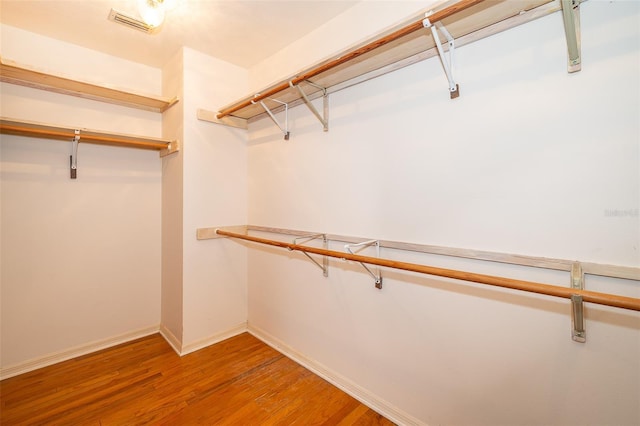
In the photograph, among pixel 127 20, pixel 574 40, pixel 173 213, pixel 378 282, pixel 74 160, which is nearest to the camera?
pixel 574 40

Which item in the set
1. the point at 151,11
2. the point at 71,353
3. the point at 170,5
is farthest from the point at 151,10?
the point at 71,353

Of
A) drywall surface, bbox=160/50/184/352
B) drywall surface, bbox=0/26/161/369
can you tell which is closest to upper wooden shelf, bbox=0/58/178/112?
drywall surface, bbox=0/26/161/369

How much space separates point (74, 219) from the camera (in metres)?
2.38

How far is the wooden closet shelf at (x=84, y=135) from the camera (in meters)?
1.93

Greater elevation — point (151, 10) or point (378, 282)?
point (151, 10)

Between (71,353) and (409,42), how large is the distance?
11.4ft

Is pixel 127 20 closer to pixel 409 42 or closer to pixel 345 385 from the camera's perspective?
pixel 409 42

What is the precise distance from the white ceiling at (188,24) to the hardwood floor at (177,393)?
265cm

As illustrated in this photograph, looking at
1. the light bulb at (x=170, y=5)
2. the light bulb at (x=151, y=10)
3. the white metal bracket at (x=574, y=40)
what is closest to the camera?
the white metal bracket at (x=574, y=40)

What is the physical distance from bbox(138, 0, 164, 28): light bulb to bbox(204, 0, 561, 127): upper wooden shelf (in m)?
0.70

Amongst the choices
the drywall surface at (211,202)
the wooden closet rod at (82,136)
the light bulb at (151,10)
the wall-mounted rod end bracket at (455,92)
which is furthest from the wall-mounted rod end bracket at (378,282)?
the wooden closet rod at (82,136)

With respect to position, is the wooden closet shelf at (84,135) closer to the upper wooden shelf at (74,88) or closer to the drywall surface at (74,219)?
the drywall surface at (74,219)

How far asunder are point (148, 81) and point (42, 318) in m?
2.27

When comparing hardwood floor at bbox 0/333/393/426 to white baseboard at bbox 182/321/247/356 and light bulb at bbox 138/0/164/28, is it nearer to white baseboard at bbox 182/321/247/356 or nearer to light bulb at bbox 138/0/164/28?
white baseboard at bbox 182/321/247/356
